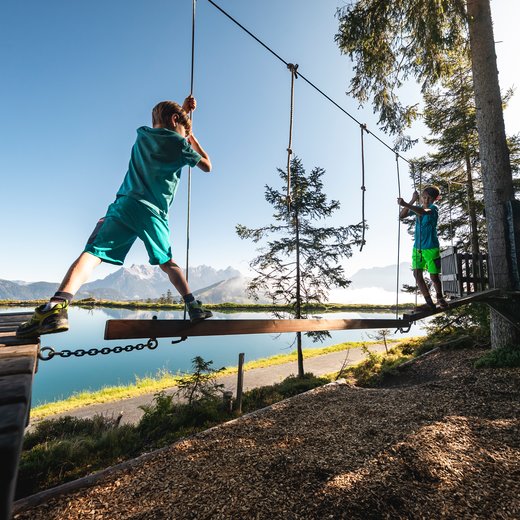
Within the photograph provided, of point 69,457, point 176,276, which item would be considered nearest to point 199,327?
point 176,276

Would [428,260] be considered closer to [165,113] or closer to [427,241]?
[427,241]

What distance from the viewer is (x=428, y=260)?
4.89 metres

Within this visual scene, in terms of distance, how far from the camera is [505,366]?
234 inches

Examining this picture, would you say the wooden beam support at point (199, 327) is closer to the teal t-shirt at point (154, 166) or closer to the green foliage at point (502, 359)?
the teal t-shirt at point (154, 166)

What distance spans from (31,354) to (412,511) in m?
3.16

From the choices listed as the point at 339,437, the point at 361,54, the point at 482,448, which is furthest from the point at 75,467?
the point at 361,54

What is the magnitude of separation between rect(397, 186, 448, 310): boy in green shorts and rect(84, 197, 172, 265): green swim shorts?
406cm

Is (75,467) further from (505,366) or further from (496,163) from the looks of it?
(496,163)

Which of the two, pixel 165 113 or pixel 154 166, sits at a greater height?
pixel 165 113

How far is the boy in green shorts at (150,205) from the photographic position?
2115mm

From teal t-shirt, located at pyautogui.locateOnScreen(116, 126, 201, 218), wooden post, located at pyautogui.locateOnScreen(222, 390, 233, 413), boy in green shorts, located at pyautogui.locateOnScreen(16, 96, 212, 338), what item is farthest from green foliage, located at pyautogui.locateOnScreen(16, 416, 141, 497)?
teal t-shirt, located at pyautogui.locateOnScreen(116, 126, 201, 218)

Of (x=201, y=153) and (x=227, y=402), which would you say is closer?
(x=201, y=153)

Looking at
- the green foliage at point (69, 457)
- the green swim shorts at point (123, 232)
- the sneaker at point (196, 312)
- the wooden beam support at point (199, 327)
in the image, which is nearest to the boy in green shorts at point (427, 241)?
the wooden beam support at point (199, 327)

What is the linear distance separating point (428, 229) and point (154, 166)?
4551mm
